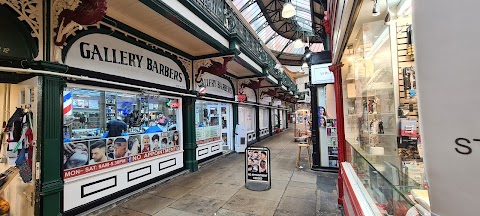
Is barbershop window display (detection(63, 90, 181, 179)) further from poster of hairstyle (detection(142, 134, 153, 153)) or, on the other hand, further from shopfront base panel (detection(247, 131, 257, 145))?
shopfront base panel (detection(247, 131, 257, 145))

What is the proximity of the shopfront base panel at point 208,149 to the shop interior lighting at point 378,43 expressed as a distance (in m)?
6.08

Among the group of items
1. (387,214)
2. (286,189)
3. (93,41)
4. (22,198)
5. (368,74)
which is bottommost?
(286,189)

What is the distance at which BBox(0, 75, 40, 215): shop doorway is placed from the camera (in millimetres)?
3090

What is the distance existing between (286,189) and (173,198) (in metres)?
2.68

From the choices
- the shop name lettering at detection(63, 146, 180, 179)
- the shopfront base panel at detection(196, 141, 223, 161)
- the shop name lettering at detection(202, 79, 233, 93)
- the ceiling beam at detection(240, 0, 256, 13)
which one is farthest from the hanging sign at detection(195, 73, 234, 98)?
the ceiling beam at detection(240, 0, 256, 13)

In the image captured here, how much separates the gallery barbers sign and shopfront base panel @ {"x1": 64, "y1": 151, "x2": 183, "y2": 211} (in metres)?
2.06

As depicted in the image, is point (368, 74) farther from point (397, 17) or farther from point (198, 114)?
point (198, 114)

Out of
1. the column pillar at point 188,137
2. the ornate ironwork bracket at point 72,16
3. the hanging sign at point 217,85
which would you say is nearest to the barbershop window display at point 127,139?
the column pillar at point 188,137

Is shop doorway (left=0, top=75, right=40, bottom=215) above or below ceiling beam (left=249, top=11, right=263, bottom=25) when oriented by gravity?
below

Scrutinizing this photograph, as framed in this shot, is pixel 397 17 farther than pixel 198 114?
No

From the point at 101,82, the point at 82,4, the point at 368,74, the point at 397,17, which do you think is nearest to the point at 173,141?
the point at 101,82

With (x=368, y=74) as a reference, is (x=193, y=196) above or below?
below

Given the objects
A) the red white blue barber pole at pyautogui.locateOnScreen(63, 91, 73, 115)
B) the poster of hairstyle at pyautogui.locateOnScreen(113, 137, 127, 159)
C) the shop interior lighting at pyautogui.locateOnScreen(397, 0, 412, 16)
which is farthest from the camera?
the poster of hairstyle at pyautogui.locateOnScreen(113, 137, 127, 159)

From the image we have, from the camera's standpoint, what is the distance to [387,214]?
1.92 m
